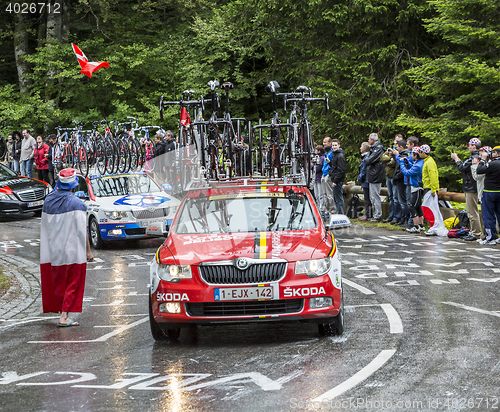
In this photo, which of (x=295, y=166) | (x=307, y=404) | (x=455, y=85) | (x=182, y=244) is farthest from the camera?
(x=455, y=85)

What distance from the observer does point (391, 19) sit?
1030 inches

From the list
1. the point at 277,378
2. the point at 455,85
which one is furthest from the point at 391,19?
the point at 277,378

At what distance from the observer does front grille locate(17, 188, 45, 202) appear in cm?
2267

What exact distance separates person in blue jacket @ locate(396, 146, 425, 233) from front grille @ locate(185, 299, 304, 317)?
1052 cm

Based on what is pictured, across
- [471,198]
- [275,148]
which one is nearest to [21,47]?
[275,148]

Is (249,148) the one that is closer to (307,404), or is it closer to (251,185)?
(251,185)

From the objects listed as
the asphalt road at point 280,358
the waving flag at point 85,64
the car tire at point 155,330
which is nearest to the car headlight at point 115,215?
the asphalt road at point 280,358

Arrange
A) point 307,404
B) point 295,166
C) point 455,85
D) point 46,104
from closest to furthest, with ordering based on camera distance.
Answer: point 307,404 → point 295,166 → point 455,85 → point 46,104

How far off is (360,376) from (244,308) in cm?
Answer: 160

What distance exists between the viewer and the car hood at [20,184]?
75.2ft

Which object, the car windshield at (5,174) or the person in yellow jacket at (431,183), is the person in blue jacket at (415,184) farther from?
the car windshield at (5,174)

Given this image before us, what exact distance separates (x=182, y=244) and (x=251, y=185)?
5.20ft

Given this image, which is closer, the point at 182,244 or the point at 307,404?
the point at 307,404

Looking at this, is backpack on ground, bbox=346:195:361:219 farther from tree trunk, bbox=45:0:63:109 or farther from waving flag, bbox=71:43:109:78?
tree trunk, bbox=45:0:63:109
